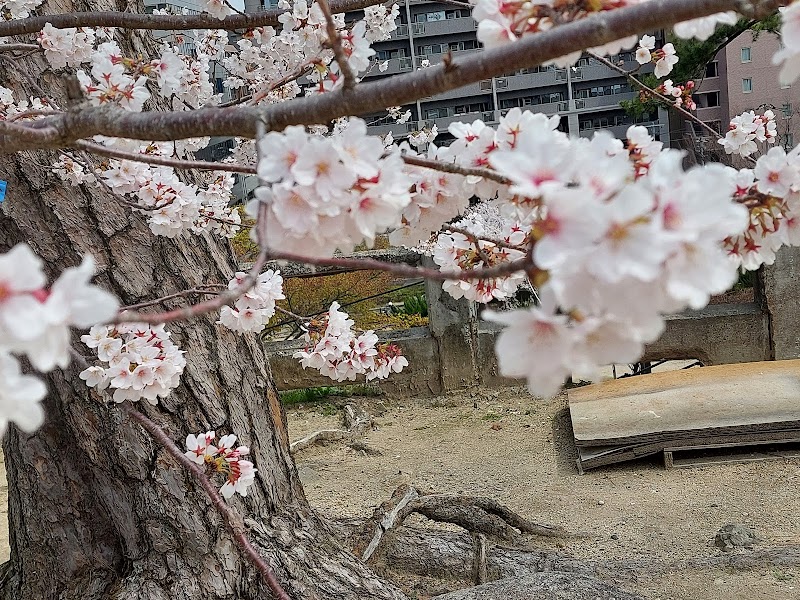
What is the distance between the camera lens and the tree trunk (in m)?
1.72

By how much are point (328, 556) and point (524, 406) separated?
2988 millimetres

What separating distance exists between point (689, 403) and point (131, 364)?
329cm

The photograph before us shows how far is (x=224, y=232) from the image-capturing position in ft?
7.20

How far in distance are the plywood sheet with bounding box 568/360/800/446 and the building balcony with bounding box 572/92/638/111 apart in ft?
37.4

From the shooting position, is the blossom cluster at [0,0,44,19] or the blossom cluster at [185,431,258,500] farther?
the blossom cluster at [0,0,44,19]

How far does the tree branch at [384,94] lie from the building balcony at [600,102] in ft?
49.3

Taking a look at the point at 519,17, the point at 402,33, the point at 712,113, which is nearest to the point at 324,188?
the point at 519,17

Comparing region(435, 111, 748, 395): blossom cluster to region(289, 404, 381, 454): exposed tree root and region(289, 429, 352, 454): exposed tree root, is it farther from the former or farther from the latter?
region(289, 429, 352, 454): exposed tree root

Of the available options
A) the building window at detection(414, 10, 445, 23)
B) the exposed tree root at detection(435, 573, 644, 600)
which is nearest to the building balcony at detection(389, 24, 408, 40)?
the building window at detection(414, 10, 445, 23)

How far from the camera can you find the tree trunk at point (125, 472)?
1723 millimetres

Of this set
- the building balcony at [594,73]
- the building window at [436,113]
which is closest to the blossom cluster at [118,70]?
the building window at [436,113]

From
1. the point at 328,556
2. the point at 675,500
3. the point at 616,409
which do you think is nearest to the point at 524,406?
the point at 616,409

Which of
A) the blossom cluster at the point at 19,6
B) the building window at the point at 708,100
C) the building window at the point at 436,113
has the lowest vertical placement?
the blossom cluster at the point at 19,6

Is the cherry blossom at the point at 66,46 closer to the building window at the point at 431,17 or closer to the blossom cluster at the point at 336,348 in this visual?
the blossom cluster at the point at 336,348
